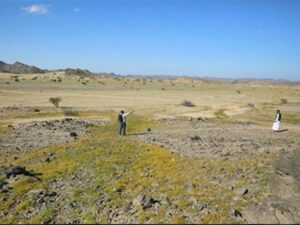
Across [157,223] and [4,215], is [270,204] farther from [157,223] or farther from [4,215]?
[4,215]

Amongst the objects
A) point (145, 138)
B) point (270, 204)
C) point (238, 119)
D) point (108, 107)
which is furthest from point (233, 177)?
point (108, 107)

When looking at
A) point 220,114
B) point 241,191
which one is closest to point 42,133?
point 241,191

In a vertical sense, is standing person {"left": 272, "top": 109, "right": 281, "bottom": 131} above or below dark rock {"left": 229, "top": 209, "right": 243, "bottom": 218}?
above

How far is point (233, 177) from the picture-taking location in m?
17.7

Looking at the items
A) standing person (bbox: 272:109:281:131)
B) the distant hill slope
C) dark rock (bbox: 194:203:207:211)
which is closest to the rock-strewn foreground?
dark rock (bbox: 194:203:207:211)

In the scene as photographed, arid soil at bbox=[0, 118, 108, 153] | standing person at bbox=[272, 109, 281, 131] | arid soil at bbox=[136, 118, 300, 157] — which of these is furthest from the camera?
standing person at bbox=[272, 109, 281, 131]

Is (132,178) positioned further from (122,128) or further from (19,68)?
(19,68)

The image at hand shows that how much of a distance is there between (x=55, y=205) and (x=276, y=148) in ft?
49.2

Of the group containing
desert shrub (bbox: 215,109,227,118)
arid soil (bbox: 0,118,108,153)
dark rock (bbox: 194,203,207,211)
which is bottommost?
arid soil (bbox: 0,118,108,153)

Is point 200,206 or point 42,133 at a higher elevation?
point 200,206

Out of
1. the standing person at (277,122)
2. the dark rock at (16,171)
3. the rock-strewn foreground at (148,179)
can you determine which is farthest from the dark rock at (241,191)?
the standing person at (277,122)

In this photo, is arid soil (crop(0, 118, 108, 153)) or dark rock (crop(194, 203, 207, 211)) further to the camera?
arid soil (crop(0, 118, 108, 153))

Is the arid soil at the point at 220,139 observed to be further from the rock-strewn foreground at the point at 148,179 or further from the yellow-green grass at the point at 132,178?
the yellow-green grass at the point at 132,178

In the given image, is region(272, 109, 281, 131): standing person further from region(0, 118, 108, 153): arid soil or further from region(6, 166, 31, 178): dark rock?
region(6, 166, 31, 178): dark rock
